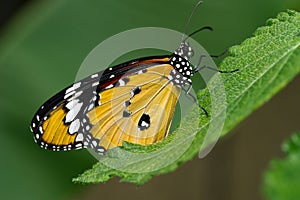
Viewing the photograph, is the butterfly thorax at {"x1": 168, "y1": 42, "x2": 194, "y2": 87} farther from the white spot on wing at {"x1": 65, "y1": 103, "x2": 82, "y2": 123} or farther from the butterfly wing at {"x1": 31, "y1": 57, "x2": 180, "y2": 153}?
the white spot on wing at {"x1": 65, "y1": 103, "x2": 82, "y2": 123}

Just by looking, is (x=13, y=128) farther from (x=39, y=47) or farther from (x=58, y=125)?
(x=58, y=125)

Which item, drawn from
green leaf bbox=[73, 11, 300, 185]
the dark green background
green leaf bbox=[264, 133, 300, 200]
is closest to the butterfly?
green leaf bbox=[73, 11, 300, 185]

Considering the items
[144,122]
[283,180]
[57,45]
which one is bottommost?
[283,180]

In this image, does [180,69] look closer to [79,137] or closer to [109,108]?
[109,108]

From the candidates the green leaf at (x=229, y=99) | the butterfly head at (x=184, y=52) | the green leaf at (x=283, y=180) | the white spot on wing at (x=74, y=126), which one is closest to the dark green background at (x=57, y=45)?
the butterfly head at (x=184, y=52)

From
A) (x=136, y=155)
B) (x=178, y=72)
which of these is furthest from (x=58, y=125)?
(x=136, y=155)

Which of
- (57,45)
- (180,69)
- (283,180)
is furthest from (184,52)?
→ (283,180)
